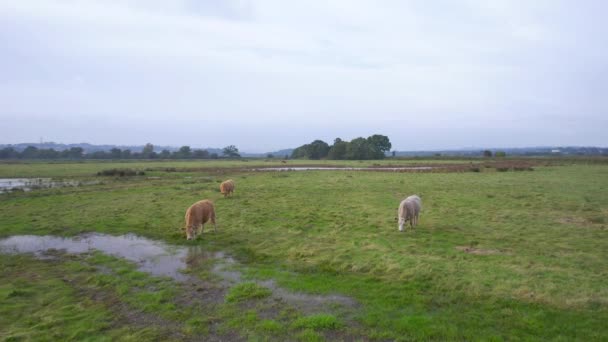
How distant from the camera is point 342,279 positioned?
33.8 ft

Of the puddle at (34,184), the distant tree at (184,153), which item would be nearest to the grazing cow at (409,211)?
the puddle at (34,184)

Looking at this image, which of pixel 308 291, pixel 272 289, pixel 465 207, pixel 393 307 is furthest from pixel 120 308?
pixel 465 207

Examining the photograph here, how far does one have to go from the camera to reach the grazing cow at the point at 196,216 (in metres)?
15.1

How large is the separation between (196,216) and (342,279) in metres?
8.10

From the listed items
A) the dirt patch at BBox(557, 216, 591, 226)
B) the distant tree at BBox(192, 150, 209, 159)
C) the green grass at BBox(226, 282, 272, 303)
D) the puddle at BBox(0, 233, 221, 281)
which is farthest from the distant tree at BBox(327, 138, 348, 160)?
the green grass at BBox(226, 282, 272, 303)

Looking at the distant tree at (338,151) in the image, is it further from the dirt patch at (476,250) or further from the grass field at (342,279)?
the dirt patch at (476,250)

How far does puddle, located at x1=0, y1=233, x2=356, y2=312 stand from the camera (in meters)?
9.05

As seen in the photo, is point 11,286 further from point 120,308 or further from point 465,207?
point 465,207

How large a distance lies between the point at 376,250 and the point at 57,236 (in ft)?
49.0

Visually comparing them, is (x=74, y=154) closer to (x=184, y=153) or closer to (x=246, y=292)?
(x=184, y=153)

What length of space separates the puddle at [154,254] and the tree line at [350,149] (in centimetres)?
9761

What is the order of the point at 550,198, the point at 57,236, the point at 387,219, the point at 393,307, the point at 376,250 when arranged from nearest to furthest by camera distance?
the point at 393,307
the point at 376,250
the point at 57,236
the point at 387,219
the point at 550,198

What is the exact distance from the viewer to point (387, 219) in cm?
1791

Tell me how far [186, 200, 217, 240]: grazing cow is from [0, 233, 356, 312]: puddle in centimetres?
120
